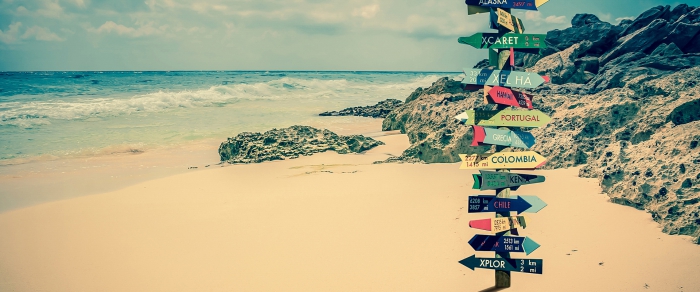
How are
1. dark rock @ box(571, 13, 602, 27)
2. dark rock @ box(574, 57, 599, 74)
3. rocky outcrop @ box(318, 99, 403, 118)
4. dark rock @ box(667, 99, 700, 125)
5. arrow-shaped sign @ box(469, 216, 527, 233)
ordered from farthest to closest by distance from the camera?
rocky outcrop @ box(318, 99, 403, 118) < dark rock @ box(571, 13, 602, 27) < dark rock @ box(574, 57, 599, 74) < dark rock @ box(667, 99, 700, 125) < arrow-shaped sign @ box(469, 216, 527, 233)

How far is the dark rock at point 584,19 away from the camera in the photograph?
23923 mm

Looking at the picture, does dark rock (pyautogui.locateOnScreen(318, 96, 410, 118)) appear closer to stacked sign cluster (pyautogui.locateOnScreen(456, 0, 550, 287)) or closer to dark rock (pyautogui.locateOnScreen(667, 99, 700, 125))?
dark rock (pyautogui.locateOnScreen(667, 99, 700, 125))

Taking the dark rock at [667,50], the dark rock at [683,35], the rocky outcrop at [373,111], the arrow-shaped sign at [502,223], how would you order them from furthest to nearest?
the rocky outcrop at [373,111] → the dark rock at [683,35] → the dark rock at [667,50] → the arrow-shaped sign at [502,223]

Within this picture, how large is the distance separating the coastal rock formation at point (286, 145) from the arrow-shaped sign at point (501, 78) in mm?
7293

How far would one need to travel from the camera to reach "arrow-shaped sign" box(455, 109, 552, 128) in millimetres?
4383

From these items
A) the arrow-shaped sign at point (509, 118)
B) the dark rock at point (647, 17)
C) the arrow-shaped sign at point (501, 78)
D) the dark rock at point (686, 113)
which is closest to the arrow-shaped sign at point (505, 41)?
the arrow-shaped sign at point (501, 78)

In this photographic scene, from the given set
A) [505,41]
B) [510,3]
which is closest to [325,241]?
[505,41]

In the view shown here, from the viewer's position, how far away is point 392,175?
350 inches

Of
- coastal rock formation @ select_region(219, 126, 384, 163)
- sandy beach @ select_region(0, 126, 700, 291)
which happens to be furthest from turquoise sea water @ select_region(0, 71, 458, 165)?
sandy beach @ select_region(0, 126, 700, 291)

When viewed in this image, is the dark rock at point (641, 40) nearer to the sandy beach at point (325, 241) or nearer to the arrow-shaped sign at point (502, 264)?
the sandy beach at point (325, 241)

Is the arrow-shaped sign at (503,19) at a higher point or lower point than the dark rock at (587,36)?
lower

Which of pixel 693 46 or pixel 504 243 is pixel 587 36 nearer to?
pixel 693 46

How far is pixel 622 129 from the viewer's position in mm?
7754

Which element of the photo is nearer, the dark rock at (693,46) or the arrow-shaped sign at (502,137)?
the arrow-shaped sign at (502,137)
